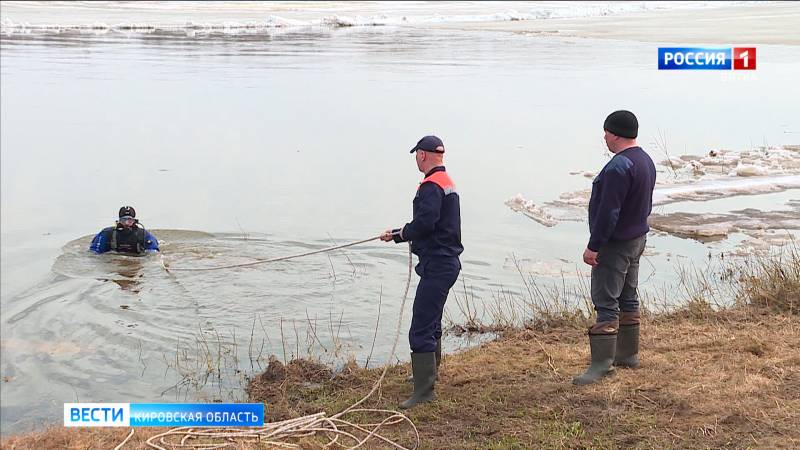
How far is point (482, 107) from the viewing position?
22.7 metres

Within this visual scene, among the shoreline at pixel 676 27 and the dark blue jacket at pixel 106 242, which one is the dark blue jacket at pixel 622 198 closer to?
the dark blue jacket at pixel 106 242

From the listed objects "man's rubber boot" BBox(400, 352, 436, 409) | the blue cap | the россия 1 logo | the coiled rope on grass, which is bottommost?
the coiled rope on grass

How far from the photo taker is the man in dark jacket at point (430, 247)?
6527 millimetres

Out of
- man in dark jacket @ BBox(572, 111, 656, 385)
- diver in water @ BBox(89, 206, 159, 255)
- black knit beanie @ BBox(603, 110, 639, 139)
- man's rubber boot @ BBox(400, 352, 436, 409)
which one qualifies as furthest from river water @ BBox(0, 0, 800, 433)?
black knit beanie @ BBox(603, 110, 639, 139)

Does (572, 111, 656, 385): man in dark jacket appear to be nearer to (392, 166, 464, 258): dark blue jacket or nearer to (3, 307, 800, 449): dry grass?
(3, 307, 800, 449): dry grass

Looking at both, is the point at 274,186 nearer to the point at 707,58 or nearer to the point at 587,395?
the point at 587,395

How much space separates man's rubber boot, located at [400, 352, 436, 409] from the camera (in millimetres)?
6820

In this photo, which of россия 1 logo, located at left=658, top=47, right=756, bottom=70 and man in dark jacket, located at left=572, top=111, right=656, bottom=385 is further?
россия 1 logo, located at left=658, top=47, right=756, bottom=70

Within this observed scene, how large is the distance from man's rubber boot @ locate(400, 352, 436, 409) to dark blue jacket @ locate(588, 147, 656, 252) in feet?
4.73

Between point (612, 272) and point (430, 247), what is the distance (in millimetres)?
1361

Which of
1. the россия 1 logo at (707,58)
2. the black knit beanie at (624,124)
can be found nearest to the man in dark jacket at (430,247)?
the black knit beanie at (624,124)

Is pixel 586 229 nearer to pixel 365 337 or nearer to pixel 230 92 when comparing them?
pixel 365 337

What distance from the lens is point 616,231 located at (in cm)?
672

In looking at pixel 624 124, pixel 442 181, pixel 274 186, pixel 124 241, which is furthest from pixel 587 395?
pixel 274 186
